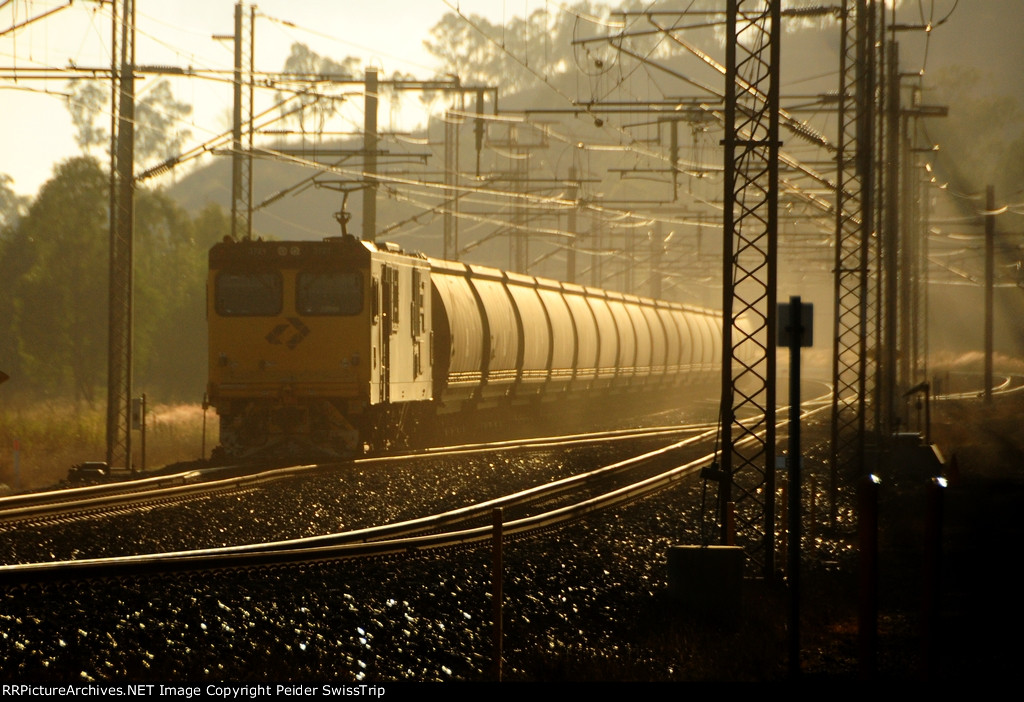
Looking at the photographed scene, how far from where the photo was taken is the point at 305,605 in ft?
29.9

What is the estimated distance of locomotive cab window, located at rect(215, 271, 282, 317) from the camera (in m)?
20.2

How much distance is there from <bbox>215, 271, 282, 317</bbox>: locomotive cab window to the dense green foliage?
2817cm

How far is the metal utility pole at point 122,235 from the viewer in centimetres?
2117

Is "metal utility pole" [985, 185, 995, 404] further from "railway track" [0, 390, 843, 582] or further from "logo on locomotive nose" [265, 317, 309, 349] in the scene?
"logo on locomotive nose" [265, 317, 309, 349]

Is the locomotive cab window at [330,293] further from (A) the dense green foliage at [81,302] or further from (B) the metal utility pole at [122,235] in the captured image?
(A) the dense green foliage at [81,302]

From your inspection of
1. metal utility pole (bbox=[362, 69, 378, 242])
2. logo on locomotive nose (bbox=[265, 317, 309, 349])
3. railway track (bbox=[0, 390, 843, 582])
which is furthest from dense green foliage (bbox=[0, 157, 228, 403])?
logo on locomotive nose (bbox=[265, 317, 309, 349])

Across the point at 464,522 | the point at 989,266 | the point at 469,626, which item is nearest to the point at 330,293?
the point at 464,522

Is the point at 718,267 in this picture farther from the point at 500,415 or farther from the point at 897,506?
the point at 897,506

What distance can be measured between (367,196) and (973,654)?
23488mm

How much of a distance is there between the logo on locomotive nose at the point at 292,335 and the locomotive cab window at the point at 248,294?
26 cm

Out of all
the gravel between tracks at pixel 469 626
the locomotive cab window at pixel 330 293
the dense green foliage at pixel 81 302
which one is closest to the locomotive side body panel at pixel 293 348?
the locomotive cab window at pixel 330 293

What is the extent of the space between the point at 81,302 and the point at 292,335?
3057cm

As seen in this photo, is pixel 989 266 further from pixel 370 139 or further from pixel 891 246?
pixel 370 139

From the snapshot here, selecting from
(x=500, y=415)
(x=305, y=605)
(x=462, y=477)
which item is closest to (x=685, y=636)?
(x=305, y=605)
